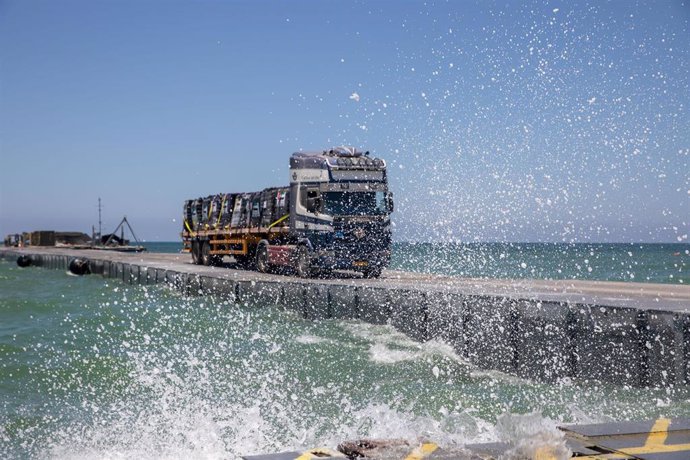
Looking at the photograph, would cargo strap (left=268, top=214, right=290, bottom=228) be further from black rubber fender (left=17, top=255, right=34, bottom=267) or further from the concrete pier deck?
black rubber fender (left=17, top=255, right=34, bottom=267)

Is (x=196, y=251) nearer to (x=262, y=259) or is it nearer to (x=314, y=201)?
(x=262, y=259)

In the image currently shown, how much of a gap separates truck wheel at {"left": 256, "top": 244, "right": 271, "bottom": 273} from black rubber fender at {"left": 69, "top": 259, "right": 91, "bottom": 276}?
2802cm

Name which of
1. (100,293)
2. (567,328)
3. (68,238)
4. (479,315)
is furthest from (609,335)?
(68,238)

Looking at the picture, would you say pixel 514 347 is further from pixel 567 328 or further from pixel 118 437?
pixel 118 437

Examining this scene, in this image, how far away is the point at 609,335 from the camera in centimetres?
1341

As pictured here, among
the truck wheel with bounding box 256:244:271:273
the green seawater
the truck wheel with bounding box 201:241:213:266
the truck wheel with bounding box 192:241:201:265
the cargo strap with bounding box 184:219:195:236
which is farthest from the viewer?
the cargo strap with bounding box 184:219:195:236

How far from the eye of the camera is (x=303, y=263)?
27.6m

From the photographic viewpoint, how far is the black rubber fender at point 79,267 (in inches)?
2188

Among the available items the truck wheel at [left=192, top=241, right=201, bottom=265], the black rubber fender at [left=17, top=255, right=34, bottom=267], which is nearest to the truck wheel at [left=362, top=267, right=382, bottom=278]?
the truck wheel at [left=192, top=241, right=201, bottom=265]

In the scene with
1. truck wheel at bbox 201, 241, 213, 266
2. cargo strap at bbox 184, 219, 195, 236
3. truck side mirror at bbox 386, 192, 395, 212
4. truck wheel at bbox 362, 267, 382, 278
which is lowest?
truck wheel at bbox 362, 267, 382, 278

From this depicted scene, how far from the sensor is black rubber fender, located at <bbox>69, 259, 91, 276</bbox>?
182ft

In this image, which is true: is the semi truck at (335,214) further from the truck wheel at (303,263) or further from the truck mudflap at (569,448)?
the truck mudflap at (569,448)

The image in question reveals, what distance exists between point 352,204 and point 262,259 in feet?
24.9

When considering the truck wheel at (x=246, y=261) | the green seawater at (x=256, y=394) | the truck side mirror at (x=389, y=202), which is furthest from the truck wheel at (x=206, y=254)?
the green seawater at (x=256, y=394)
